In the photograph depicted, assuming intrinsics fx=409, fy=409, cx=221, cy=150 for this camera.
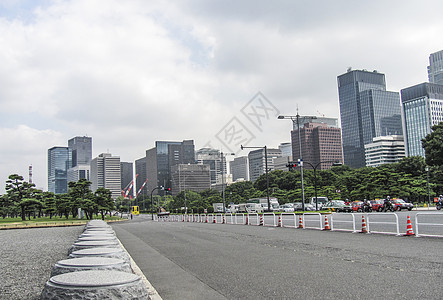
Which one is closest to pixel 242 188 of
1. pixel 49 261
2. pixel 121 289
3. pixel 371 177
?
pixel 371 177

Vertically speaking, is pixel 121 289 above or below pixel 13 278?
above

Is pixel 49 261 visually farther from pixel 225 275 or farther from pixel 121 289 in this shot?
pixel 121 289

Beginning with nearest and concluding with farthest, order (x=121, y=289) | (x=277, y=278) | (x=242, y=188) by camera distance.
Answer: (x=121, y=289) < (x=277, y=278) < (x=242, y=188)

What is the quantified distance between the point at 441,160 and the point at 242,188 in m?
68.4

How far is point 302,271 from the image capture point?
8789mm

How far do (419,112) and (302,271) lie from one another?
598 feet

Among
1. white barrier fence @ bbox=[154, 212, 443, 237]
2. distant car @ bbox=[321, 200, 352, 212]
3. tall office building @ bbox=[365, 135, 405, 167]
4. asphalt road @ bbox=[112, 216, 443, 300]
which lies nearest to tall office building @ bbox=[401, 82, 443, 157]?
tall office building @ bbox=[365, 135, 405, 167]

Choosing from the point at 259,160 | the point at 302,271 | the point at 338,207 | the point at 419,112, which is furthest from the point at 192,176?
the point at 302,271

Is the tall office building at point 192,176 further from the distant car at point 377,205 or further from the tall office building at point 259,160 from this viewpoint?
the distant car at point 377,205

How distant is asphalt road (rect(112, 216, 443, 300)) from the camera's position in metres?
6.78

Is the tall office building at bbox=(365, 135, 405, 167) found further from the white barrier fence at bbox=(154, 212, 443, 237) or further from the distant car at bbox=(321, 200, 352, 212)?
the white barrier fence at bbox=(154, 212, 443, 237)

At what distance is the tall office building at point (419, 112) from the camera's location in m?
169

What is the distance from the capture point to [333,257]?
10.8m

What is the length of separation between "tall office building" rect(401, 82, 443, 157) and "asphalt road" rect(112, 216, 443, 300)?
172580 millimetres
